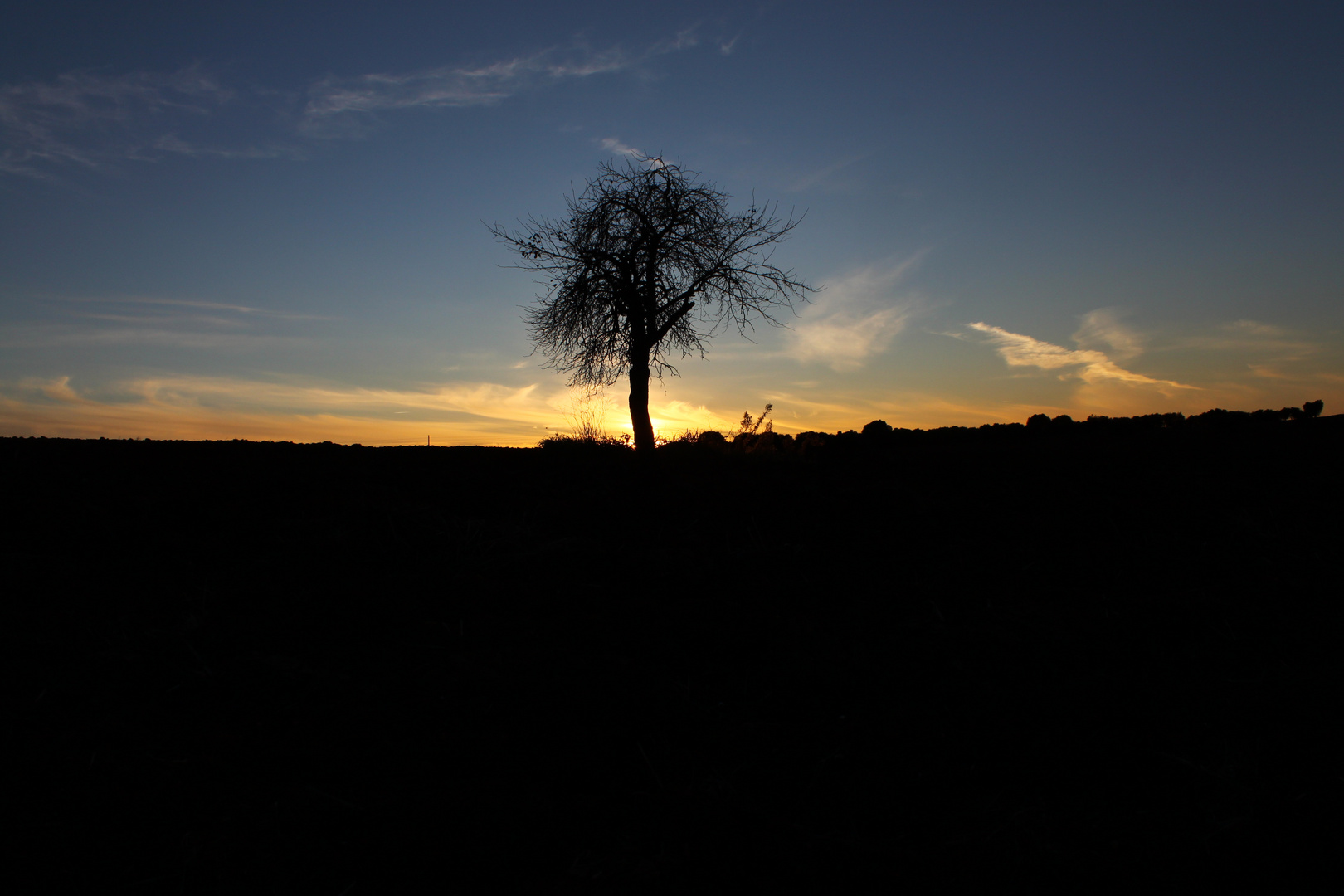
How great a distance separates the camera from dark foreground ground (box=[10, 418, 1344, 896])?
239 cm

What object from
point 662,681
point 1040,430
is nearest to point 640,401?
point 1040,430

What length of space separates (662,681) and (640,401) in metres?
9.51

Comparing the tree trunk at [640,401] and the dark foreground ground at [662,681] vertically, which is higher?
the tree trunk at [640,401]

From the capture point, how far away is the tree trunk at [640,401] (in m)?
12.3

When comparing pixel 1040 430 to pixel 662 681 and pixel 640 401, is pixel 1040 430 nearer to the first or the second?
pixel 640 401

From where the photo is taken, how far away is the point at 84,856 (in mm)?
2279

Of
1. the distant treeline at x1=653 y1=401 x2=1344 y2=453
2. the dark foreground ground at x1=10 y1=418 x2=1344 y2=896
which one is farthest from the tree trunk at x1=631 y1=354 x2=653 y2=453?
the dark foreground ground at x1=10 y1=418 x2=1344 y2=896

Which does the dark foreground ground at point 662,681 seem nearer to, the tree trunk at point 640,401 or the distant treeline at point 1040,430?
the distant treeline at point 1040,430

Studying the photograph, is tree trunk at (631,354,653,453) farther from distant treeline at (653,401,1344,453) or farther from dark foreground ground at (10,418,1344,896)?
dark foreground ground at (10,418,1344,896)

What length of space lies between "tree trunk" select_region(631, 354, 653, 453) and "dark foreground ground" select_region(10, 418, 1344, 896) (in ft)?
21.2

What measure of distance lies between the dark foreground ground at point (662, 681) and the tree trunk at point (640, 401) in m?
6.47

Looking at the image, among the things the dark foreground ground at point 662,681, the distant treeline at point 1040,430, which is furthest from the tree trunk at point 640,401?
the dark foreground ground at point 662,681

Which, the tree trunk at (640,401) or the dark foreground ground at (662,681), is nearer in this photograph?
the dark foreground ground at (662,681)

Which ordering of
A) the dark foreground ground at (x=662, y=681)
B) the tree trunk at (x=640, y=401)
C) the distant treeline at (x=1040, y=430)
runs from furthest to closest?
the tree trunk at (x=640, y=401) < the distant treeline at (x=1040, y=430) < the dark foreground ground at (x=662, y=681)
